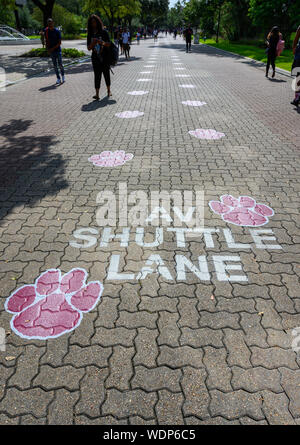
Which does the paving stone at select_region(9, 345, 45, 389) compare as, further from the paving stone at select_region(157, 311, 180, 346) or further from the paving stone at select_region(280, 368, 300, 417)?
the paving stone at select_region(280, 368, 300, 417)

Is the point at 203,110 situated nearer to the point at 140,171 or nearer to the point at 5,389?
the point at 140,171

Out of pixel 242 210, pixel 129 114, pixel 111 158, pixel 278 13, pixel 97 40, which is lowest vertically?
pixel 242 210

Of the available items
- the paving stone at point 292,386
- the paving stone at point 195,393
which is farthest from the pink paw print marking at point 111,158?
the paving stone at point 292,386

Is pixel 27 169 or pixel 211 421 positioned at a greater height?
pixel 27 169

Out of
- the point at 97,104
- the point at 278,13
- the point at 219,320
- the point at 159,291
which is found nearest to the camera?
the point at 219,320

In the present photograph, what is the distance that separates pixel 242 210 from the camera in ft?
13.6

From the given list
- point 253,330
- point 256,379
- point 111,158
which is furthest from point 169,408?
point 111,158

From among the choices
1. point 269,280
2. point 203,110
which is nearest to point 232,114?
point 203,110

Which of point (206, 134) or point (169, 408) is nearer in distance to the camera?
point (169, 408)

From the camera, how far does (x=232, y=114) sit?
28.2ft

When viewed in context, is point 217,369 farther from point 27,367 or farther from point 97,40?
point 97,40

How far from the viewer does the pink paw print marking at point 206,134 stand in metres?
6.85

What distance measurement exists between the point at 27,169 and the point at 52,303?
3353 mm
